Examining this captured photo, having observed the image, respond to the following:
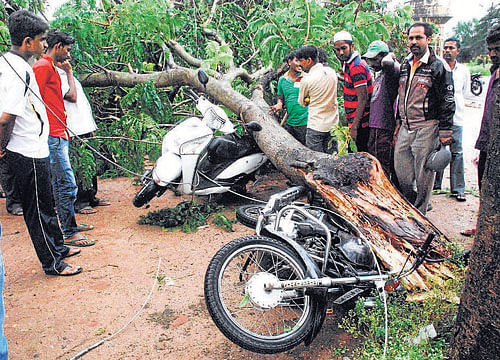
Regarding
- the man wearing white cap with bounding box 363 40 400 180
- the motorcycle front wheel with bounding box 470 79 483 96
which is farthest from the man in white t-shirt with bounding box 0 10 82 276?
the motorcycle front wheel with bounding box 470 79 483 96

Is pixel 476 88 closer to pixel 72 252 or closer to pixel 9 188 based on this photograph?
pixel 9 188

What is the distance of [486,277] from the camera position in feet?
5.78

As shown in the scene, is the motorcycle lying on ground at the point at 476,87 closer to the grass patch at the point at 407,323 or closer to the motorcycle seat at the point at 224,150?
the motorcycle seat at the point at 224,150

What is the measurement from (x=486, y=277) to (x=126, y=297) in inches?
98.9

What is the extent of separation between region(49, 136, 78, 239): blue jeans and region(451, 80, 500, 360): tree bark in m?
3.63

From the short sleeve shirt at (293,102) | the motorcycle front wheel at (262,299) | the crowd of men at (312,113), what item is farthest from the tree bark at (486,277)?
the short sleeve shirt at (293,102)

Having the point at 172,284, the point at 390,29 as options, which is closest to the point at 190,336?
the point at 172,284

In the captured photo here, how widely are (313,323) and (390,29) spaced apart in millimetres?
5317

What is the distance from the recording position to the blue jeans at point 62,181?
157 inches

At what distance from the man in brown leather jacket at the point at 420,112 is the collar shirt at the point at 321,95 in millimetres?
827

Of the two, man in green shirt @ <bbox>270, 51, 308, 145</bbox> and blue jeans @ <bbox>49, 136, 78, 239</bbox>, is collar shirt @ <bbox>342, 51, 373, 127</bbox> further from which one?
blue jeans @ <bbox>49, 136, 78, 239</bbox>

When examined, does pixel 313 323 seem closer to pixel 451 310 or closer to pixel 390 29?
pixel 451 310

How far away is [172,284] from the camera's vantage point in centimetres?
335

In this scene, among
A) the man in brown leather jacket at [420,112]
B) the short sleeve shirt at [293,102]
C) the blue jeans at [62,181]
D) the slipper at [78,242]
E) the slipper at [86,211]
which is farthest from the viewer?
the short sleeve shirt at [293,102]
